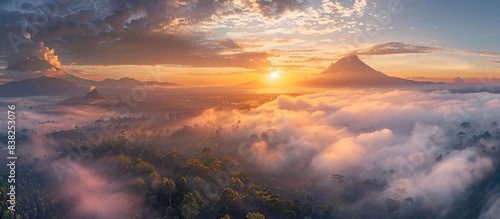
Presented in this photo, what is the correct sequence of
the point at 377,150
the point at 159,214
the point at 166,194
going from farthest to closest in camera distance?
the point at 377,150, the point at 166,194, the point at 159,214

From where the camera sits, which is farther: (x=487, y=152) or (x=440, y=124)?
(x=440, y=124)

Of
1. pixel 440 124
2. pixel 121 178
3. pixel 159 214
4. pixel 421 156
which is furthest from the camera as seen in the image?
pixel 440 124

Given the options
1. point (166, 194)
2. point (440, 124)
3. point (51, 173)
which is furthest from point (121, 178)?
point (440, 124)

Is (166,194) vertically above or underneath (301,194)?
above

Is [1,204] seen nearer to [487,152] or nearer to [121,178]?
[121,178]

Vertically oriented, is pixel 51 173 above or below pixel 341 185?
above

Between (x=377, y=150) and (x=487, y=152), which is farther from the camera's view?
(x=377, y=150)

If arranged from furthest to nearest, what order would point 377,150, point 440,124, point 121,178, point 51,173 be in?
point 440,124 < point 377,150 < point 51,173 < point 121,178

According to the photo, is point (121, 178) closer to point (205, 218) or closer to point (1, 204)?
point (1, 204)

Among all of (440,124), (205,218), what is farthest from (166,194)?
(440,124)
